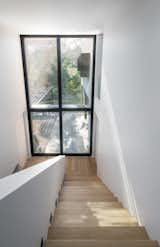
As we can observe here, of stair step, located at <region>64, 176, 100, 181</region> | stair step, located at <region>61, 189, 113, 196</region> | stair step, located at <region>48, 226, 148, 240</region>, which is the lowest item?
stair step, located at <region>64, 176, 100, 181</region>

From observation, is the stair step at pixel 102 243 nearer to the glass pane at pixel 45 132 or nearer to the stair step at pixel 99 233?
the stair step at pixel 99 233

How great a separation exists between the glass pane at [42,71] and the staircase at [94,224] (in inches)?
103

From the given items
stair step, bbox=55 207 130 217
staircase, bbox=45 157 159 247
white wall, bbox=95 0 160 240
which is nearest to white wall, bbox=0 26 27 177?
staircase, bbox=45 157 159 247

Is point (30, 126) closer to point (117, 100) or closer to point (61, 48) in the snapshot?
point (61, 48)

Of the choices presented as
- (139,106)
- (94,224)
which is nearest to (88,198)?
(94,224)

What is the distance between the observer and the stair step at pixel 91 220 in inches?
77.1

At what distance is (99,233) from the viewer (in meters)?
1.65

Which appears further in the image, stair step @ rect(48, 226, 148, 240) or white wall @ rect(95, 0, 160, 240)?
stair step @ rect(48, 226, 148, 240)

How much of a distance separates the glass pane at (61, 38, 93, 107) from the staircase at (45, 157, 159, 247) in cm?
256

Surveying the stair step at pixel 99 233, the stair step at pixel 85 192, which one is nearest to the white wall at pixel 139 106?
the stair step at pixel 99 233

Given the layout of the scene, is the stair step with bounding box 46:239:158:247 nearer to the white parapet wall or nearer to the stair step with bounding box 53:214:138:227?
the white parapet wall

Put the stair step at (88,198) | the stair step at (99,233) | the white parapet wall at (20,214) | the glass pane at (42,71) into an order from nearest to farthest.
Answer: the white parapet wall at (20,214)
the stair step at (99,233)
the stair step at (88,198)
the glass pane at (42,71)

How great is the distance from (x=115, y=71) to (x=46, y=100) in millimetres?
2914

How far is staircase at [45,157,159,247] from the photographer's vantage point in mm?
1422
